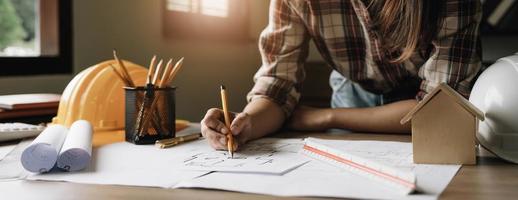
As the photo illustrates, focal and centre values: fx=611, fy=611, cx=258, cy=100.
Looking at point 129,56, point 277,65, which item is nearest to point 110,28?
point 129,56

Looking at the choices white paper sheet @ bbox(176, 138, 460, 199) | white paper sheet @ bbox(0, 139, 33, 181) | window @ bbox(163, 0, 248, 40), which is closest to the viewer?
white paper sheet @ bbox(176, 138, 460, 199)

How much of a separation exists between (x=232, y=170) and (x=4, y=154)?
0.38m

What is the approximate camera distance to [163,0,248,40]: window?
215 centimetres

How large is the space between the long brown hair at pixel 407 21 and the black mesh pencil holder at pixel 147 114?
1.37ft

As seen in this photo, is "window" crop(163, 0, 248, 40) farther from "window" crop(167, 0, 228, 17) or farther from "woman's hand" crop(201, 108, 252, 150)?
"woman's hand" crop(201, 108, 252, 150)

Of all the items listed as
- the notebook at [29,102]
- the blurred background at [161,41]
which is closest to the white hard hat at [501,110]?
the notebook at [29,102]

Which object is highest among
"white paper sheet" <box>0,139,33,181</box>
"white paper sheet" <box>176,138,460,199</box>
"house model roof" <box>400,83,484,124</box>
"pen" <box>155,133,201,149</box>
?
"house model roof" <box>400,83,484,124</box>

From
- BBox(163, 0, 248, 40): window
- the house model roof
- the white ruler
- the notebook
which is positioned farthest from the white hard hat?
BBox(163, 0, 248, 40): window

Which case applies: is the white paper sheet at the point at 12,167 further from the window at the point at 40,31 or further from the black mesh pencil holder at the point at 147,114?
the window at the point at 40,31

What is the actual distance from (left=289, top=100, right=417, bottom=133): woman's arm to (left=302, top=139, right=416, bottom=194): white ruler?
327mm

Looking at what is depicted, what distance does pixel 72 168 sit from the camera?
0.78 meters

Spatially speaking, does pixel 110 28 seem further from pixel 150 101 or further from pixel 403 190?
pixel 403 190

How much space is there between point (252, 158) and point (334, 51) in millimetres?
549

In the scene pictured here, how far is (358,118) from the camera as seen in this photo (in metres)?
1.20
